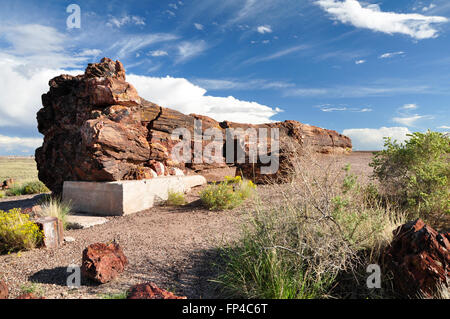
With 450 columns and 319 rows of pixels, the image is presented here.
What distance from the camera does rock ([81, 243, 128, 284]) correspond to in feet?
12.3

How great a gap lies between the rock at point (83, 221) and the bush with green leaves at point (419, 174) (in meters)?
6.37

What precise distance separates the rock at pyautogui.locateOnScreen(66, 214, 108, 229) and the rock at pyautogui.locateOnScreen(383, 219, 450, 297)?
577cm

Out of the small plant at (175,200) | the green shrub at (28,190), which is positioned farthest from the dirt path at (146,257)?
the green shrub at (28,190)

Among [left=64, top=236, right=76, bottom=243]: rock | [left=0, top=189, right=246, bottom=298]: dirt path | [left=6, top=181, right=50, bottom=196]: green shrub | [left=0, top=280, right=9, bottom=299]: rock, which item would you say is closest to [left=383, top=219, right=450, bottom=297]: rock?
[left=0, top=189, right=246, bottom=298]: dirt path

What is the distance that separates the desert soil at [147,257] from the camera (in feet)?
12.1

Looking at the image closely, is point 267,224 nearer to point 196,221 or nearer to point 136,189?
point 196,221

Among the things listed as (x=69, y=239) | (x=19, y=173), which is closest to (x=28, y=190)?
(x=69, y=239)

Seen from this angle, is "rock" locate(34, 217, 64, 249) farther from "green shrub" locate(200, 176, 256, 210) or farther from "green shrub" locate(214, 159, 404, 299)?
"green shrub" locate(200, 176, 256, 210)

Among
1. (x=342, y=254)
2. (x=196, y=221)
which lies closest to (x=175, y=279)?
(x=342, y=254)

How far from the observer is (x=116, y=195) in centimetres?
739

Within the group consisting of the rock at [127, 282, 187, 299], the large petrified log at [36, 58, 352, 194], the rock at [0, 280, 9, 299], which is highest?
the large petrified log at [36, 58, 352, 194]

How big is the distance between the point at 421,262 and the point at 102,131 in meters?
7.15

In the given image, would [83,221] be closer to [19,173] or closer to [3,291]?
[3,291]
